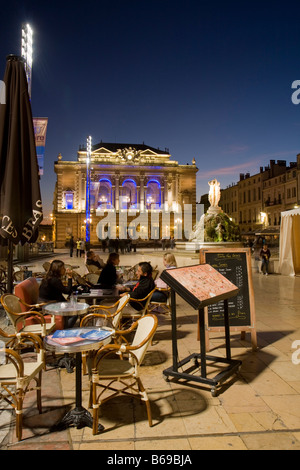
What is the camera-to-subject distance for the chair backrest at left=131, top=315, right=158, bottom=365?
3.16 meters

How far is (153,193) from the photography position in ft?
186

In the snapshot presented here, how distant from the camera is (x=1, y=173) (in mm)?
4598

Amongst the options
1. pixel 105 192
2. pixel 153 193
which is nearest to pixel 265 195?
pixel 153 193

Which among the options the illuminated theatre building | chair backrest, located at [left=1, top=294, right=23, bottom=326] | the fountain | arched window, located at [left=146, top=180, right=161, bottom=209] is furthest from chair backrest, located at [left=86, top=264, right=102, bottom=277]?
arched window, located at [left=146, top=180, right=161, bottom=209]

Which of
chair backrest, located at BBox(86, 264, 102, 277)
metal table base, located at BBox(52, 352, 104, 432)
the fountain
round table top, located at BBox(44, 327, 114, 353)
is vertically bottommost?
metal table base, located at BBox(52, 352, 104, 432)

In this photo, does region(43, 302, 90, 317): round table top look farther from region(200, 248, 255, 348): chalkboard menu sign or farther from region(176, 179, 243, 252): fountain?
region(176, 179, 243, 252): fountain

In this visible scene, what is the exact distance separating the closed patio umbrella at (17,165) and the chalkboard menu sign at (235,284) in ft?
8.42

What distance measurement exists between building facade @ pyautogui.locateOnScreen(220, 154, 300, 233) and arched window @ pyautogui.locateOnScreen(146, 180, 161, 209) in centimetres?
1619

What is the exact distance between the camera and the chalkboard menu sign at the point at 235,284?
5.10 metres

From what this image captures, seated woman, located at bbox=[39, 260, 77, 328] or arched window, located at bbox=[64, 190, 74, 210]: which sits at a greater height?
arched window, located at bbox=[64, 190, 74, 210]

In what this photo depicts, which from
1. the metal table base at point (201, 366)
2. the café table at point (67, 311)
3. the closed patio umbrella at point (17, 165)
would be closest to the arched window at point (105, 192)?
the closed patio umbrella at point (17, 165)

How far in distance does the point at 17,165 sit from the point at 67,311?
6.87 ft

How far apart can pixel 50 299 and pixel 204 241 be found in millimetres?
18146
